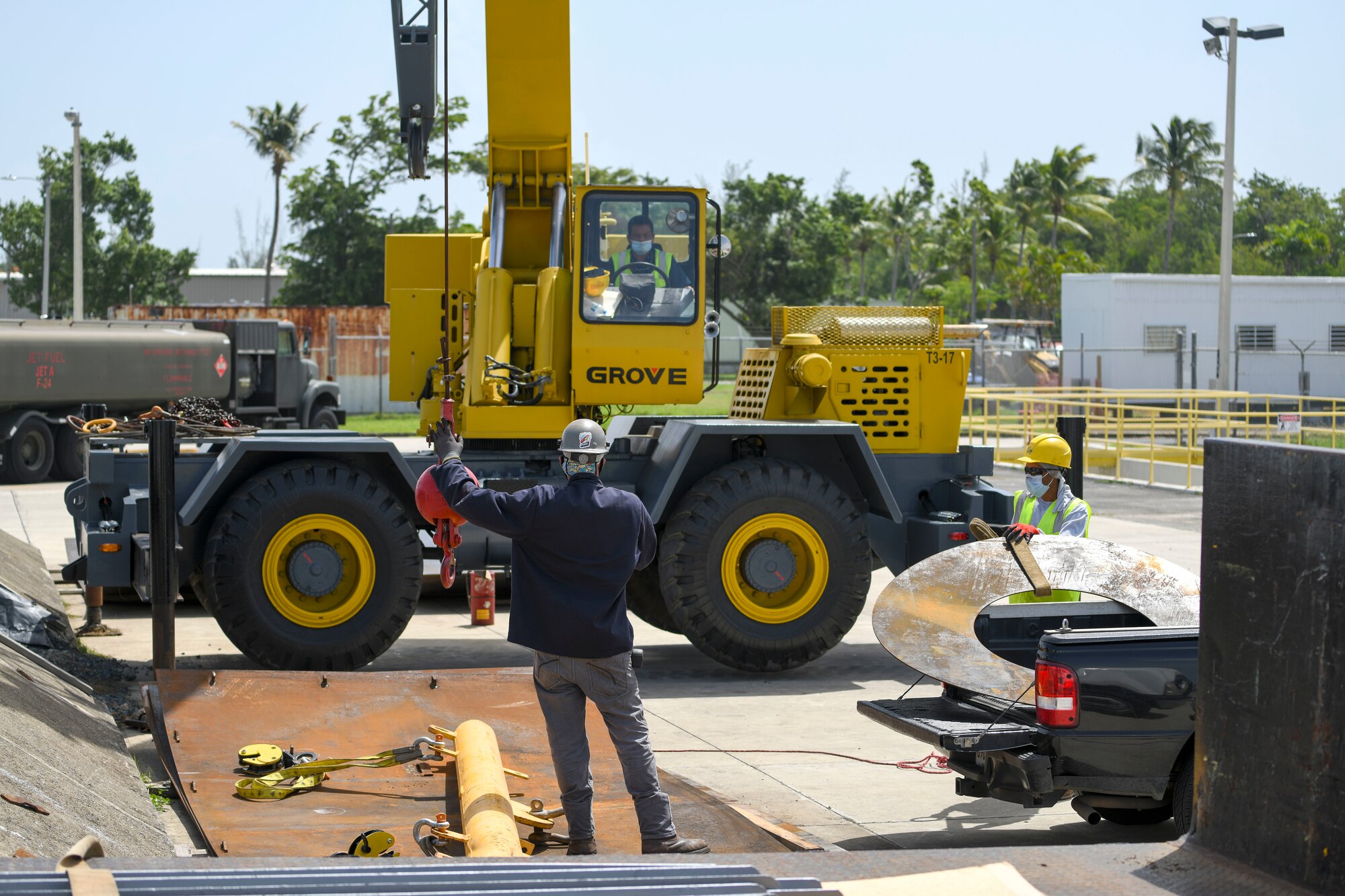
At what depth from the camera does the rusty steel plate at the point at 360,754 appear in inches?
228

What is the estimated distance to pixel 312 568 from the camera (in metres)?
9.38

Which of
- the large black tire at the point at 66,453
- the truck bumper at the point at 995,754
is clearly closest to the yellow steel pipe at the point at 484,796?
the truck bumper at the point at 995,754

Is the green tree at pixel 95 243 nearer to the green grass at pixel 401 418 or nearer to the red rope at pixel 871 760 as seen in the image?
the green grass at pixel 401 418

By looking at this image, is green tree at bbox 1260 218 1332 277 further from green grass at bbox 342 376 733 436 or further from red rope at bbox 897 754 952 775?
red rope at bbox 897 754 952 775

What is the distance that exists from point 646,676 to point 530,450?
6.05ft

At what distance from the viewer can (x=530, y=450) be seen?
33.7ft

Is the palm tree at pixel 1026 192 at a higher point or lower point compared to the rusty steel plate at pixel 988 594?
higher

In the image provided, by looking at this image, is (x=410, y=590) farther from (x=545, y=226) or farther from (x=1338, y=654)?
(x=1338, y=654)

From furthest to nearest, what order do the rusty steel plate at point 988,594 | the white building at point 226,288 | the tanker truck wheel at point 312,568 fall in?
the white building at point 226,288, the tanker truck wheel at point 312,568, the rusty steel plate at point 988,594

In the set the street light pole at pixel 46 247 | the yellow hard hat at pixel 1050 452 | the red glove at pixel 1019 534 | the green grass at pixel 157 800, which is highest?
the street light pole at pixel 46 247

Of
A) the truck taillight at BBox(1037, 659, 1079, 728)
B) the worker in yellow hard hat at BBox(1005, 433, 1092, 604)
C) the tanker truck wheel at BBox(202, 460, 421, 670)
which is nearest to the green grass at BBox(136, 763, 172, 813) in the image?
the tanker truck wheel at BBox(202, 460, 421, 670)

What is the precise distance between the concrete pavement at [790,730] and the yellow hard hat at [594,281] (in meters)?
2.76

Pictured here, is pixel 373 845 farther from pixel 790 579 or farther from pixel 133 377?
pixel 133 377

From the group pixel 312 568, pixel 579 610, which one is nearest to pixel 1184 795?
pixel 579 610
